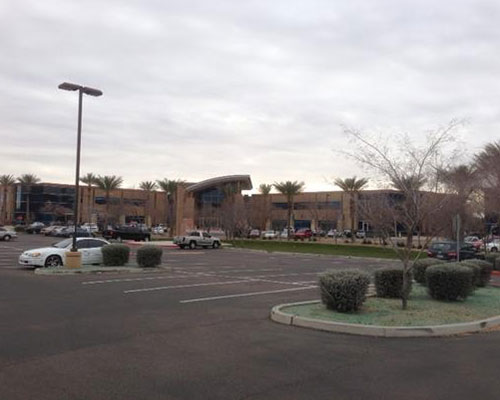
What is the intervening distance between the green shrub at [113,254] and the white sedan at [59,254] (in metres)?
1.11

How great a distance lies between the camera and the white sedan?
23.3 meters

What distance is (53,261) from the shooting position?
23.6m

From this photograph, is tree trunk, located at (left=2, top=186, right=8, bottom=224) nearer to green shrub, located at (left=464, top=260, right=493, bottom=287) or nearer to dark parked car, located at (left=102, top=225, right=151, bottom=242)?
dark parked car, located at (left=102, top=225, right=151, bottom=242)

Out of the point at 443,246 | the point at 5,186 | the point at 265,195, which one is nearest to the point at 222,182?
the point at 265,195

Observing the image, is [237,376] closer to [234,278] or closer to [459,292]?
[459,292]

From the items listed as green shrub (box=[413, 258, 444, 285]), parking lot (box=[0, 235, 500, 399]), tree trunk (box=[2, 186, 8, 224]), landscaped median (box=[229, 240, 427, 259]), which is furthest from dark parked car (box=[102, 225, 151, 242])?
tree trunk (box=[2, 186, 8, 224])

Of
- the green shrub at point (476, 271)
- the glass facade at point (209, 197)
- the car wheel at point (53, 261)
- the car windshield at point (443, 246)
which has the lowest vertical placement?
the car wheel at point (53, 261)

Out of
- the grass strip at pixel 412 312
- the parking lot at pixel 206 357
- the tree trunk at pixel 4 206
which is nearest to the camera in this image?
the parking lot at pixel 206 357

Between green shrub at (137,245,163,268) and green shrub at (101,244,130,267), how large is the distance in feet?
2.24

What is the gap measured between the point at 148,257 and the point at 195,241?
2732 centimetres

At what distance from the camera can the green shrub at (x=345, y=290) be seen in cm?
1169

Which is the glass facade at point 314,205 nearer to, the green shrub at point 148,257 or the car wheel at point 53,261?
the green shrub at point 148,257

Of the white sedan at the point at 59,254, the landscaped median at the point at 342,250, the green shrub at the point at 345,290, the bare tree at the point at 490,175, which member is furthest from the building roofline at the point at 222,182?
the green shrub at the point at 345,290

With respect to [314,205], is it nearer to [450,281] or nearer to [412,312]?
[450,281]
